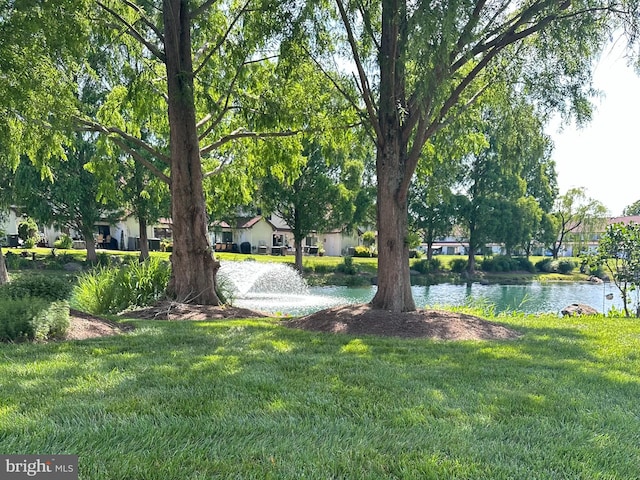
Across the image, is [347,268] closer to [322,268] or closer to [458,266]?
[322,268]

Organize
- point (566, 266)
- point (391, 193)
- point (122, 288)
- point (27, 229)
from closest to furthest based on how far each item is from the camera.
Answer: point (391, 193) < point (122, 288) < point (27, 229) < point (566, 266)

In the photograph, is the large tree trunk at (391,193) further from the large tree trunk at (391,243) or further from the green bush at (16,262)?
the green bush at (16,262)

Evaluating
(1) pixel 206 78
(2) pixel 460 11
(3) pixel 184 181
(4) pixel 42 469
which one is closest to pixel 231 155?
(1) pixel 206 78

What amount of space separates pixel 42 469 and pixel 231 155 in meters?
11.6

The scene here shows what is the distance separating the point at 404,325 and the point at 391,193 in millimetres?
2358

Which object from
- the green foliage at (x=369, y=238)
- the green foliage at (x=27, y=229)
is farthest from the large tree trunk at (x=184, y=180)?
the green foliage at (x=369, y=238)

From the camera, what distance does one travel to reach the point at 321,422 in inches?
120

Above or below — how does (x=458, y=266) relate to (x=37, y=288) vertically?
below

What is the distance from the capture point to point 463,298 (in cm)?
2334

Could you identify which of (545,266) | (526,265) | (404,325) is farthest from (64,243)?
(545,266)

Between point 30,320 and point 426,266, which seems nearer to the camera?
point 30,320

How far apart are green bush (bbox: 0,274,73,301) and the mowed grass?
163 centimetres

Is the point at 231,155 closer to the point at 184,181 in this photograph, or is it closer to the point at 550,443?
the point at 184,181

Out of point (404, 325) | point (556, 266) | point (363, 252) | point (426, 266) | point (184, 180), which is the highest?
point (184, 180)
